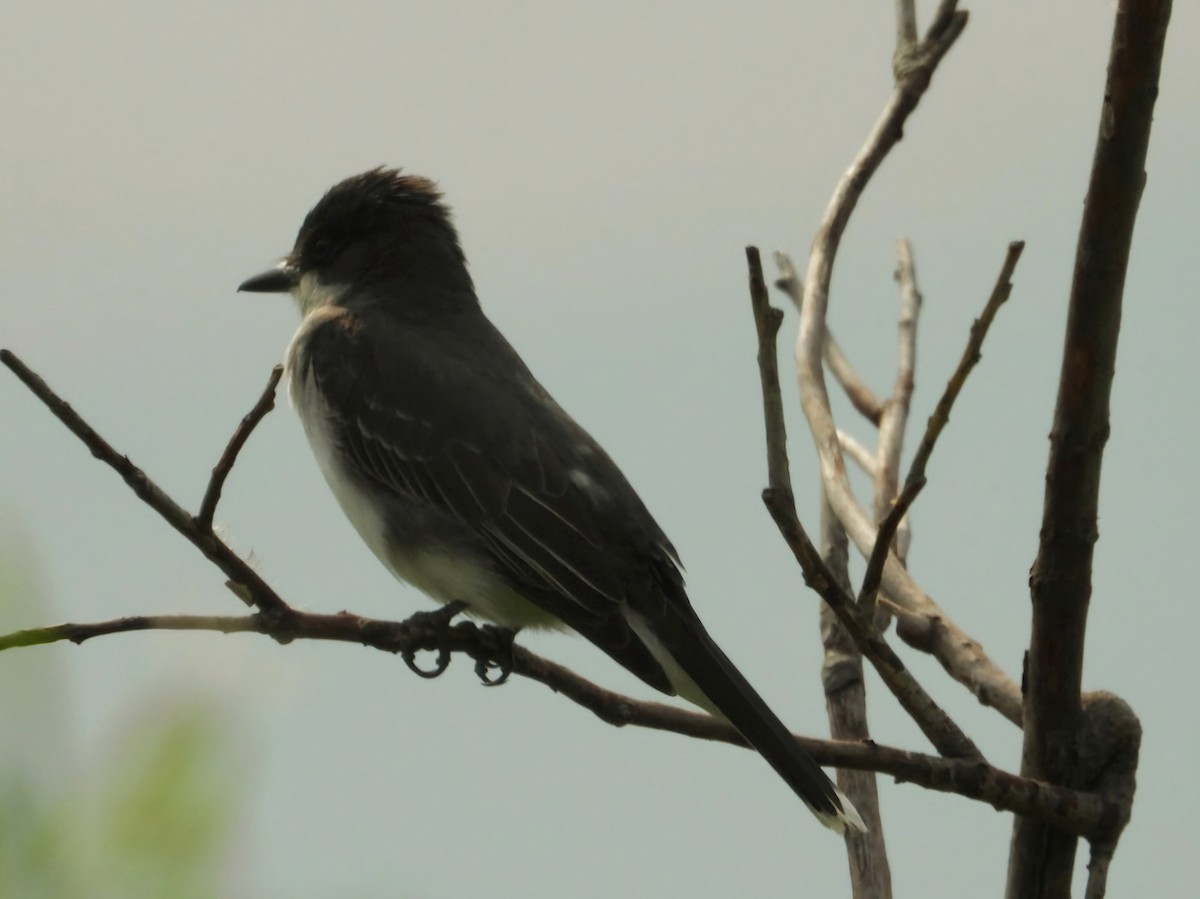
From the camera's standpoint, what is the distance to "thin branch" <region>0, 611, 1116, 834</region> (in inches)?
107

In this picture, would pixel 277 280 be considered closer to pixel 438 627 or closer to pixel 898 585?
pixel 438 627

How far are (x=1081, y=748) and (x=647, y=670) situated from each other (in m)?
1.47

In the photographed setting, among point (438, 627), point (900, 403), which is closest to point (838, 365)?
point (900, 403)

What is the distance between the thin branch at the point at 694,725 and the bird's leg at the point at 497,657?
510 millimetres

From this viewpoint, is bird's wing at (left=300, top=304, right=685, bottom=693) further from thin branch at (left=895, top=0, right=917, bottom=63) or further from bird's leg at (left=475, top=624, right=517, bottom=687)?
thin branch at (left=895, top=0, right=917, bottom=63)

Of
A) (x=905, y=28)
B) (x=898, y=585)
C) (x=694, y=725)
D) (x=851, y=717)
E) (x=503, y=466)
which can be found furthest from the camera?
(x=503, y=466)

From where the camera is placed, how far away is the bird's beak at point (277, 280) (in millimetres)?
6305

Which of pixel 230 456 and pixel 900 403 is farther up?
pixel 900 403

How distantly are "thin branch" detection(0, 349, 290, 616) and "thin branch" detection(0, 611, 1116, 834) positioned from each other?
0.07m

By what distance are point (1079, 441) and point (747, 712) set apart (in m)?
1.43

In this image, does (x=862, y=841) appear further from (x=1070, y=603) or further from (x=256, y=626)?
(x=256, y=626)

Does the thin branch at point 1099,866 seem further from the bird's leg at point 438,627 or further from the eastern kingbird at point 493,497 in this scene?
the bird's leg at point 438,627

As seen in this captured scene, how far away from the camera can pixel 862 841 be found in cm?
374

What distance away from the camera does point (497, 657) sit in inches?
169
